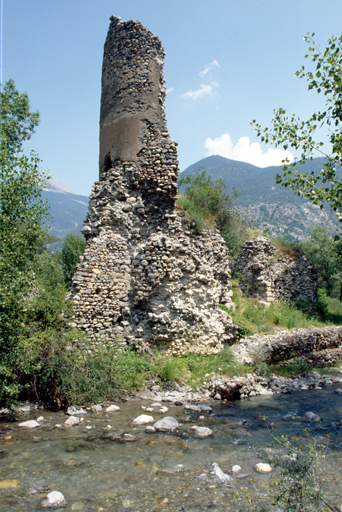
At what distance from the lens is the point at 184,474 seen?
14.5ft

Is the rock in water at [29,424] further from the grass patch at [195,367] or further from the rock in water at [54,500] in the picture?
the grass patch at [195,367]

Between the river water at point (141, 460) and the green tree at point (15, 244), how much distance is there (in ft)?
4.30

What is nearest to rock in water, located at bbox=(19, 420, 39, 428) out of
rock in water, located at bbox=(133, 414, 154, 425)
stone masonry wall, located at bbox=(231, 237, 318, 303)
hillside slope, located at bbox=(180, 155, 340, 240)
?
rock in water, located at bbox=(133, 414, 154, 425)

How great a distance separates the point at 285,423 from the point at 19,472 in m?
4.80

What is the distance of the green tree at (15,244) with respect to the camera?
629cm

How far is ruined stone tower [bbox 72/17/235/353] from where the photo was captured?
9.54m

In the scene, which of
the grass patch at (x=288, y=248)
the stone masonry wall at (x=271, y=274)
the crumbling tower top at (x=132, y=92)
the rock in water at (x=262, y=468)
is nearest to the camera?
the rock in water at (x=262, y=468)

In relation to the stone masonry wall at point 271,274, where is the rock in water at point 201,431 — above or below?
below

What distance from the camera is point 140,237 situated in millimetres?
10430

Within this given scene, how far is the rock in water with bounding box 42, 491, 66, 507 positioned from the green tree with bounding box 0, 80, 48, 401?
2.60 meters

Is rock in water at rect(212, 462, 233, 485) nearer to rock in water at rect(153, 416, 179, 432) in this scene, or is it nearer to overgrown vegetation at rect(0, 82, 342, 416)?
rock in water at rect(153, 416, 179, 432)

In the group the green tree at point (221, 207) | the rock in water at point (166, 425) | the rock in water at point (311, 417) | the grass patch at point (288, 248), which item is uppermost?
the green tree at point (221, 207)

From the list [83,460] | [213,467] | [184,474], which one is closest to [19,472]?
[83,460]

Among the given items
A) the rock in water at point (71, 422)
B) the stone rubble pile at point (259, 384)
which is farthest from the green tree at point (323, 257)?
the rock in water at point (71, 422)
